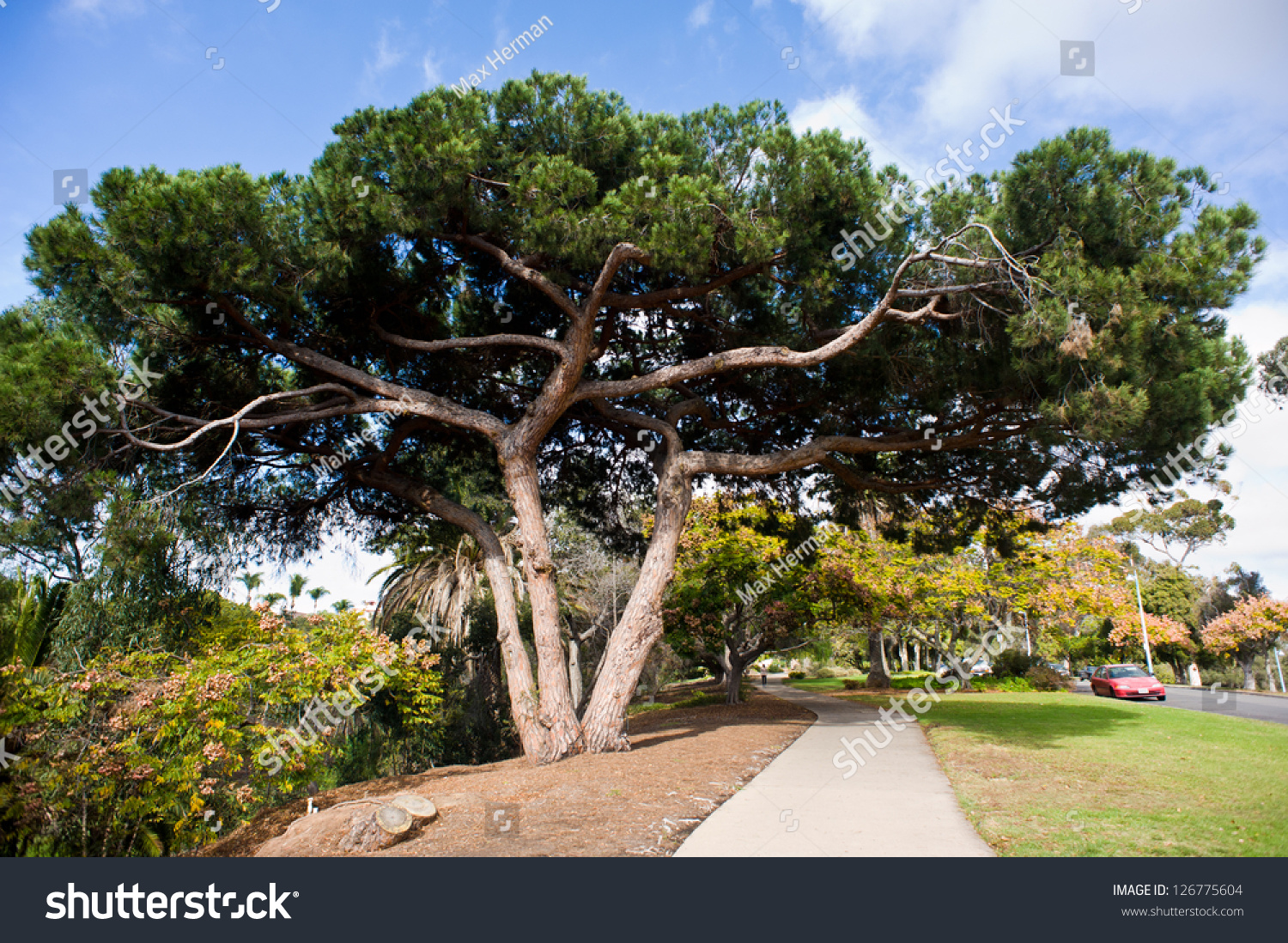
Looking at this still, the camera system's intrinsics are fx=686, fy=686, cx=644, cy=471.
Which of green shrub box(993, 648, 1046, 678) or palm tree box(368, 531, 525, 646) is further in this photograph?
green shrub box(993, 648, 1046, 678)

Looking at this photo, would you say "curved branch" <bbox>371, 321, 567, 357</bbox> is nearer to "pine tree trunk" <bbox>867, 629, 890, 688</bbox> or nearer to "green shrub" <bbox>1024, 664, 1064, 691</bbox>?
"pine tree trunk" <bbox>867, 629, 890, 688</bbox>

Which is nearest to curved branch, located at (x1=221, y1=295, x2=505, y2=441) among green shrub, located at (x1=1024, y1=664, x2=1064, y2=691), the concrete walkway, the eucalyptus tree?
the eucalyptus tree

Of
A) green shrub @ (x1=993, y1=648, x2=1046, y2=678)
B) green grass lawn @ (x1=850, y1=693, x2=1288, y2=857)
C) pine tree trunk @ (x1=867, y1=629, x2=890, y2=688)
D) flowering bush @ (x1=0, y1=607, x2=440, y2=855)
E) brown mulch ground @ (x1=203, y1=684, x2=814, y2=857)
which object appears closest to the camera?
green grass lawn @ (x1=850, y1=693, x2=1288, y2=857)

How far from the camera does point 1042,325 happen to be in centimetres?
722

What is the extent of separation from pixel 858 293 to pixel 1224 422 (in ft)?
15.0

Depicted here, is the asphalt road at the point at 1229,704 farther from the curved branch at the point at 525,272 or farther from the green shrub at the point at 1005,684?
the curved branch at the point at 525,272

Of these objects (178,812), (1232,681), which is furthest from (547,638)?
(1232,681)

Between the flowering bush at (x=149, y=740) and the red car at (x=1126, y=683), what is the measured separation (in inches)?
826

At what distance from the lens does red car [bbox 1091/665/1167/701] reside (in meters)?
19.2

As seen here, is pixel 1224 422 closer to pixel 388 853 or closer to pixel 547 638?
pixel 547 638

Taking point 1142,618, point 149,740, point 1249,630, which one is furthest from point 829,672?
point 149,740

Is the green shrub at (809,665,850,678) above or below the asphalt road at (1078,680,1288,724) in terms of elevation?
below

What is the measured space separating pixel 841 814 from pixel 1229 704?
18.6 meters

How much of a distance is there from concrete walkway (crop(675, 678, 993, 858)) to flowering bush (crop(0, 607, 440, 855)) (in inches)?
171
